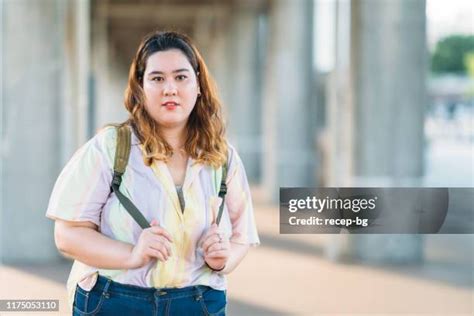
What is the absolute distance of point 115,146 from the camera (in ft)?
7.80

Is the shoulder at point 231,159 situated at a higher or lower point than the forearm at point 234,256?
higher

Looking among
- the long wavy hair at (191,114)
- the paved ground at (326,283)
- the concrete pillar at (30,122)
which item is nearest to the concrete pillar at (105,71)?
the concrete pillar at (30,122)

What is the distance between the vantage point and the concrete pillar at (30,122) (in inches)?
285

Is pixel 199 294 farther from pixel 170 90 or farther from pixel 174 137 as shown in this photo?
pixel 170 90

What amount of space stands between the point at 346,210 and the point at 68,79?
4.20 meters

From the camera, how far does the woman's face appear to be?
8.07ft

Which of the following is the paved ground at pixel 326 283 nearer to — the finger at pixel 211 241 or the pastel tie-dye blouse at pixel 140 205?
the pastel tie-dye blouse at pixel 140 205

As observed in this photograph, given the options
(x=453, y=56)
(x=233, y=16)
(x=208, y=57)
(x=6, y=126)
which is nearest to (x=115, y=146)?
(x=6, y=126)

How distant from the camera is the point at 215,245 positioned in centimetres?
235

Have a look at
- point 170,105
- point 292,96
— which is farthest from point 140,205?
point 292,96

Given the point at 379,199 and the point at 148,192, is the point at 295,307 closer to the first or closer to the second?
the point at 379,199

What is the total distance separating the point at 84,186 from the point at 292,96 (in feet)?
40.9

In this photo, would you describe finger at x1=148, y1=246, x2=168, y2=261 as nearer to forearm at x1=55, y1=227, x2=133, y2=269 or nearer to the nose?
forearm at x1=55, y1=227, x2=133, y2=269

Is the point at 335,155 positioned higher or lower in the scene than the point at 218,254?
higher
